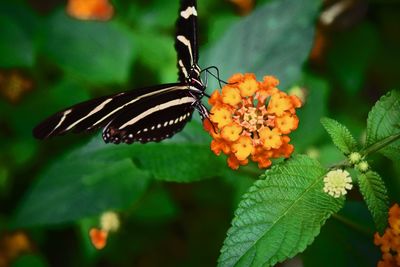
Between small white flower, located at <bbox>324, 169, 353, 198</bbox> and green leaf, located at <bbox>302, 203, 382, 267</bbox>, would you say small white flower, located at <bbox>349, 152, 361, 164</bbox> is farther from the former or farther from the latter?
green leaf, located at <bbox>302, 203, 382, 267</bbox>

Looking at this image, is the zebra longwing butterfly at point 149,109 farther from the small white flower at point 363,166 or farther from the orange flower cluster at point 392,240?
the orange flower cluster at point 392,240

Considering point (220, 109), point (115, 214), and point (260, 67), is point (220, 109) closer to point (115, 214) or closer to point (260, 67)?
point (260, 67)

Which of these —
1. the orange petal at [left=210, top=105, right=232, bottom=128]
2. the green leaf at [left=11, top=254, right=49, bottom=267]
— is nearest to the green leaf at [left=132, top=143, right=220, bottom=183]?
the orange petal at [left=210, top=105, right=232, bottom=128]

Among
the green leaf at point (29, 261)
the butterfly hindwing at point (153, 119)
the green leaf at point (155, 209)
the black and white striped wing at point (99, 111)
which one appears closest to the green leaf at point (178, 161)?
the butterfly hindwing at point (153, 119)

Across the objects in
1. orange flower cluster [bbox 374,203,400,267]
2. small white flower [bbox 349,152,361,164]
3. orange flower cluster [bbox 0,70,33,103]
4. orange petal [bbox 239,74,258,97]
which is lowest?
orange flower cluster [bbox 374,203,400,267]

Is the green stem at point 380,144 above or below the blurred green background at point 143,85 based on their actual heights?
below

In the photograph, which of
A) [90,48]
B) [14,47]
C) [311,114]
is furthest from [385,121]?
[14,47]

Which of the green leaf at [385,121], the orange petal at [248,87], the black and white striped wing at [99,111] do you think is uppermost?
the black and white striped wing at [99,111]

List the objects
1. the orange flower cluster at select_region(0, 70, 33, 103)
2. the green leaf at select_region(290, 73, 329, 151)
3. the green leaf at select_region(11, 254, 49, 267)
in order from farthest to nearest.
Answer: the orange flower cluster at select_region(0, 70, 33, 103) < the green leaf at select_region(11, 254, 49, 267) < the green leaf at select_region(290, 73, 329, 151)
